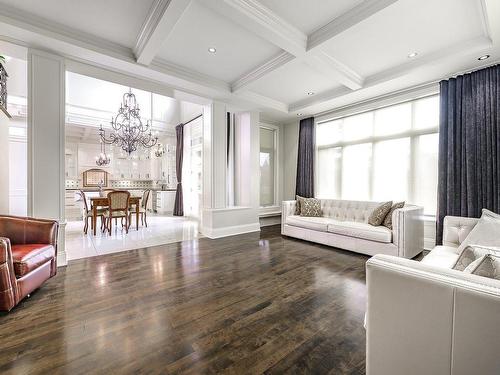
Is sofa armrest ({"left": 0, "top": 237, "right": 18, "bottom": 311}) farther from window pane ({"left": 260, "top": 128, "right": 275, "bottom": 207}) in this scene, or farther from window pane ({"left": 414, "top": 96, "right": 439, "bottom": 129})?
window pane ({"left": 414, "top": 96, "right": 439, "bottom": 129})

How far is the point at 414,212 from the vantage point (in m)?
3.38

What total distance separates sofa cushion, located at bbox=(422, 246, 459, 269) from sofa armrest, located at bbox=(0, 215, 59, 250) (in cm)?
387

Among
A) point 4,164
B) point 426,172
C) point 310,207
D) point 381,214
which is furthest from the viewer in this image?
point 310,207

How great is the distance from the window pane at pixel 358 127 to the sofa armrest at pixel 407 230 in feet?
6.41

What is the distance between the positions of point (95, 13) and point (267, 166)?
4.57 meters

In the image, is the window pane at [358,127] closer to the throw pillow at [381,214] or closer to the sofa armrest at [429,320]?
the throw pillow at [381,214]

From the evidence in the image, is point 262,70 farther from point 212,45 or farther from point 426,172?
point 426,172

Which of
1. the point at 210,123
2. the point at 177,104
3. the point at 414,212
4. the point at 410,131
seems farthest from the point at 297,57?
the point at 177,104

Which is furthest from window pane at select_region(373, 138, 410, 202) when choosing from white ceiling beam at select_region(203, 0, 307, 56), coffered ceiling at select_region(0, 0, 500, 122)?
white ceiling beam at select_region(203, 0, 307, 56)

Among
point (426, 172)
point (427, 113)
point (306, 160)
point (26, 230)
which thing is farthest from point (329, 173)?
point (26, 230)

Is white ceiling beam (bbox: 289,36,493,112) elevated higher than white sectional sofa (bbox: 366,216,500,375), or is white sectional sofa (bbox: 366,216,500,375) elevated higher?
white ceiling beam (bbox: 289,36,493,112)

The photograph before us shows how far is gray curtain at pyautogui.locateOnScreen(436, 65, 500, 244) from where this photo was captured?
3.12 meters

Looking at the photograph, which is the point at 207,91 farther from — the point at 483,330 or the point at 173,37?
the point at 483,330

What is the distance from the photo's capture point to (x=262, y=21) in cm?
248
